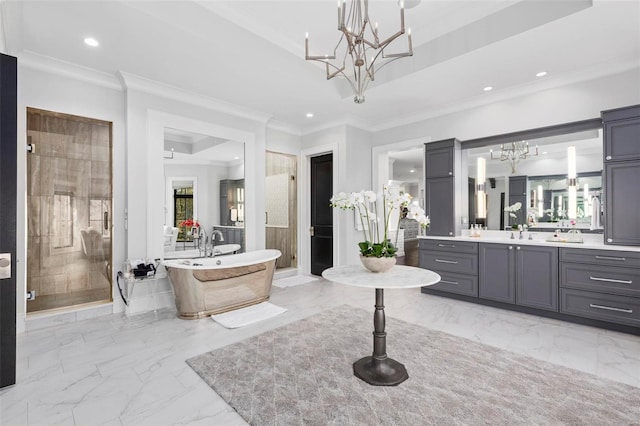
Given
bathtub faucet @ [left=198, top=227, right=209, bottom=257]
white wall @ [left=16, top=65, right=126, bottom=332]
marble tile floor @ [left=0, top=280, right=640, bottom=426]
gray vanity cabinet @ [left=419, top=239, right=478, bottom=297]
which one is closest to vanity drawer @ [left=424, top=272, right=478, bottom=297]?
gray vanity cabinet @ [left=419, top=239, right=478, bottom=297]

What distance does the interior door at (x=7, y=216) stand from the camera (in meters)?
1.96

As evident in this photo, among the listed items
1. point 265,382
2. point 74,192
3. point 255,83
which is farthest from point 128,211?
point 265,382

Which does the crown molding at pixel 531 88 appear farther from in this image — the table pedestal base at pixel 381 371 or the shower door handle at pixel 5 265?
the shower door handle at pixel 5 265

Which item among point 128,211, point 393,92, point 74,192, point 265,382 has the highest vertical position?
point 393,92

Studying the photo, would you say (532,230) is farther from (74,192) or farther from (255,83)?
(74,192)

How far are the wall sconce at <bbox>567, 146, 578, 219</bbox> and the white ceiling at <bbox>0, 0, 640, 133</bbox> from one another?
0.86 meters

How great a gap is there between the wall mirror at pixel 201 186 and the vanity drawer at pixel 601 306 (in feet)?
13.8

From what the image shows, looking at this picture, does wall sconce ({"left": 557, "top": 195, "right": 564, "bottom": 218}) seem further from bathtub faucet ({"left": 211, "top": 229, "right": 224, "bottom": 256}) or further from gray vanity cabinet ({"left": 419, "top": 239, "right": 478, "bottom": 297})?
bathtub faucet ({"left": 211, "top": 229, "right": 224, "bottom": 256})

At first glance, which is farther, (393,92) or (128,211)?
(393,92)

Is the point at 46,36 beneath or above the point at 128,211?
above

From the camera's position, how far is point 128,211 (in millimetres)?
3500

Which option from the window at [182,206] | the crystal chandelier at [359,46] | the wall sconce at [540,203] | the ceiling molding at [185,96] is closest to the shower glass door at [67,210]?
the ceiling molding at [185,96]

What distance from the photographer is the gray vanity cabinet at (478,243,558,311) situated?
332cm

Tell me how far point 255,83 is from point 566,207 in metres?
4.19
